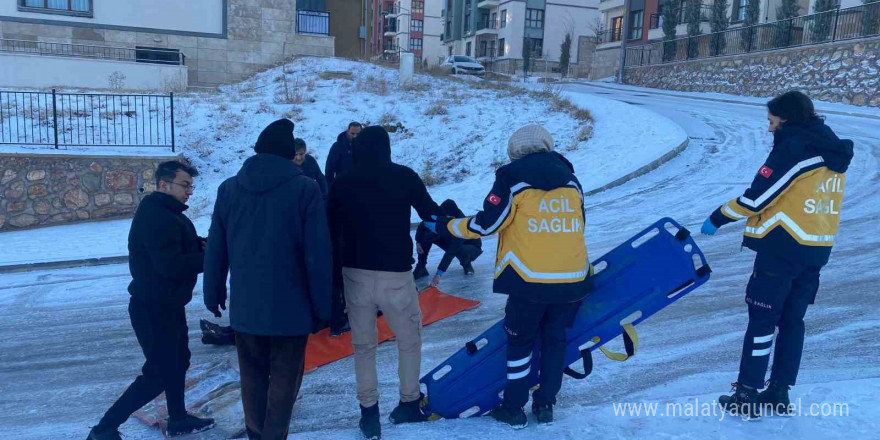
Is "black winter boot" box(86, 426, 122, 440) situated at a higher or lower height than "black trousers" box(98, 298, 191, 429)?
lower

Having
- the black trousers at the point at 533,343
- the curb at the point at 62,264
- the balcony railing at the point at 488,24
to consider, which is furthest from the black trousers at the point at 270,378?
the balcony railing at the point at 488,24

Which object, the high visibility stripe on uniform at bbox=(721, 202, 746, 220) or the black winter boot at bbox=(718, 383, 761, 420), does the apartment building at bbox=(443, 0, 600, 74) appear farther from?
the black winter boot at bbox=(718, 383, 761, 420)

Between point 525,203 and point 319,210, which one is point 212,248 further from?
point 525,203

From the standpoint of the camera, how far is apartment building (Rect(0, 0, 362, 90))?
21.4 meters

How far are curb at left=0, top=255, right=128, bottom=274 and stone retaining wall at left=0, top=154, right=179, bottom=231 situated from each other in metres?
3.63

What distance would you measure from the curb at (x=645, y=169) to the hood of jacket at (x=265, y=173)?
819cm

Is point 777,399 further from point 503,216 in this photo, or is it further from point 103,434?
point 103,434

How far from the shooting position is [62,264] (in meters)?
8.84

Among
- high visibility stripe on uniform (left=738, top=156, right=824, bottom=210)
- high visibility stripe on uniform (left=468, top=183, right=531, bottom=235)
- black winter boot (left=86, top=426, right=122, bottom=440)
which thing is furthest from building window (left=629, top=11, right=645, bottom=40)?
black winter boot (left=86, top=426, right=122, bottom=440)

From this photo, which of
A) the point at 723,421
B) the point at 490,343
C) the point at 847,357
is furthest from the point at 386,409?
the point at 847,357

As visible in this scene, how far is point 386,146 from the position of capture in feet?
11.6

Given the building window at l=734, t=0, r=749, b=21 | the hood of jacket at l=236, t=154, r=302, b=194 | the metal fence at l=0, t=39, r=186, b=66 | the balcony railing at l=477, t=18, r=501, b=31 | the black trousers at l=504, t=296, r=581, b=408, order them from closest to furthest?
the hood of jacket at l=236, t=154, r=302, b=194 → the black trousers at l=504, t=296, r=581, b=408 → the metal fence at l=0, t=39, r=186, b=66 → the building window at l=734, t=0, r=749, b=21 → the balcony railing at l=477, t=18, r=501, b=31

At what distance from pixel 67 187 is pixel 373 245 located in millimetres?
11224

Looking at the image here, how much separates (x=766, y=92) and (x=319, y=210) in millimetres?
27059
